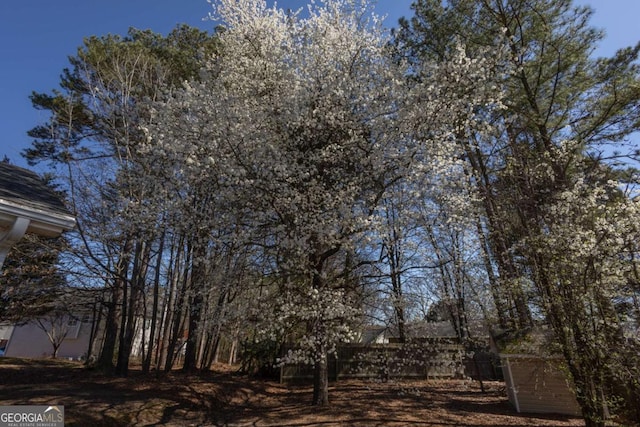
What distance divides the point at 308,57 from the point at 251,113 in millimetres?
2040

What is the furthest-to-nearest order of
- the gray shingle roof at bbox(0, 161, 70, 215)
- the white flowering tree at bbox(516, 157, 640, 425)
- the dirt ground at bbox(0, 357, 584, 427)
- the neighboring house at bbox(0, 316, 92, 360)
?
the neighboring house at bbox(0, 316, 92, 360) < the dirt ground at bbox(0, 357, 584, 427) < the white flowering tree at bbox(516, 157, 640, 425) < the gray shingle roof at bbox(0, 161, 70, 215)

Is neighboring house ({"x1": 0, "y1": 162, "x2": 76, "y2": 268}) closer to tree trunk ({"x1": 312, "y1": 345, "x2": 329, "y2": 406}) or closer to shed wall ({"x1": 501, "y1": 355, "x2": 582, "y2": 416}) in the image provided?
tree trunk ({"x1": 312, "y1": 345, "x2": 329, "y2": 406})

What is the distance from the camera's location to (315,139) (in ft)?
26.8

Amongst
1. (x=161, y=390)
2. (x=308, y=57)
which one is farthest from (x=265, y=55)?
(x=161, y=390)

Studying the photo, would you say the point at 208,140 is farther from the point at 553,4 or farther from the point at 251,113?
the point at 553,4

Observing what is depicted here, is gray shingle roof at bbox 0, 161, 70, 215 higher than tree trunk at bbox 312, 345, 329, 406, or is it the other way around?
gray shingle roof at bbox 0, 161, 70, 215

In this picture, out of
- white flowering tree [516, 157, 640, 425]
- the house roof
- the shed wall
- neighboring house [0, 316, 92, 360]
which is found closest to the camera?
the house roof

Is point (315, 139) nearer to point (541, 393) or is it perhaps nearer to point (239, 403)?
point (239, 403)

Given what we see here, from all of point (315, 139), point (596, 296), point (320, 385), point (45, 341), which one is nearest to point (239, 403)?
point (320, 385)

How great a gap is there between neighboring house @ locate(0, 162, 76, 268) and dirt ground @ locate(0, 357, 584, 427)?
3.66 m

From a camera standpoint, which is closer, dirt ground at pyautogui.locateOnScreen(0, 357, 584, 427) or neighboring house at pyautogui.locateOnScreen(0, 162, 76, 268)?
neighboring house at pyautogui.locateOnScreen(0, 162, 76, 268)

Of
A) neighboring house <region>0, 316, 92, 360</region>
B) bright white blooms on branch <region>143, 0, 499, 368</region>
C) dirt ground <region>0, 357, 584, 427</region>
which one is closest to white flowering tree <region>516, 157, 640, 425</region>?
dirt ground <region>0, 357, 584, 427</region>

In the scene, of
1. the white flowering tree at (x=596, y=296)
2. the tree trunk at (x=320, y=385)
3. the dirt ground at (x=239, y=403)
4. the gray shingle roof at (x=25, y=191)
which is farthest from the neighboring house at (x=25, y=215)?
the white flowering tree at (x=596, y=296)

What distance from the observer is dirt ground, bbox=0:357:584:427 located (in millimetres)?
6934
